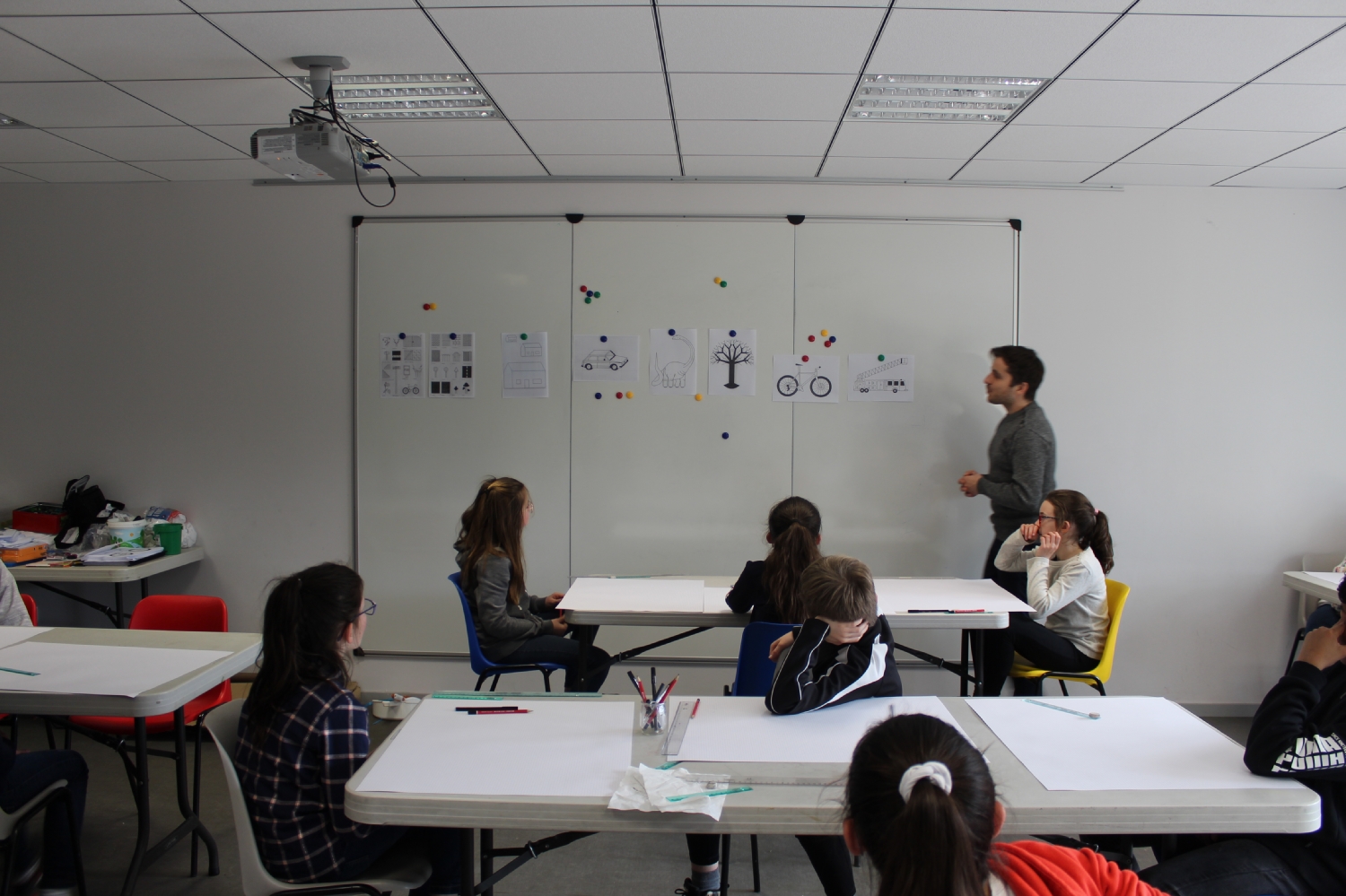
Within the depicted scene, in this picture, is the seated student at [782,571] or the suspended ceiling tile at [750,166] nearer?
the seated student at [782,571]

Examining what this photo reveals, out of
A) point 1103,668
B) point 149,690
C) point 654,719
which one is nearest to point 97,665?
point 149,690

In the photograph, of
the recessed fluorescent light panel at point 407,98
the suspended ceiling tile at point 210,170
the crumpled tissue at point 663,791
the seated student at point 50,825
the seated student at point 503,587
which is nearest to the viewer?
the crumpled tissue at point 663,791

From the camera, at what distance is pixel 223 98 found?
2.95m

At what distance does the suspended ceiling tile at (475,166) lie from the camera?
3.68 metres

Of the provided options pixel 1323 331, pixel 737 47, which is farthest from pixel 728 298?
pixel 1323 331

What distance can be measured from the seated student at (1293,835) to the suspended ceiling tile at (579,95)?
96.6 inches

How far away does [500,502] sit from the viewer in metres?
3.01

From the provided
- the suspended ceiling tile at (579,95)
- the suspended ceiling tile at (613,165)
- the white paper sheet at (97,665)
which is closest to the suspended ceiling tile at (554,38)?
the suspended ceiling tile at (579,95)

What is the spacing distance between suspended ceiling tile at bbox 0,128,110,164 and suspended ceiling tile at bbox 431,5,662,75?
2.12m

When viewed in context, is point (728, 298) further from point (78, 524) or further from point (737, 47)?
point (78, 524)

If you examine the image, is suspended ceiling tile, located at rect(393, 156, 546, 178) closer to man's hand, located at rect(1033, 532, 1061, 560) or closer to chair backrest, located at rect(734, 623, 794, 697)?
chair backrest, located at rect(734, 623, 794, 697)

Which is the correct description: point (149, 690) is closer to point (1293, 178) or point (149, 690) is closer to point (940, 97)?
point (940, 97)

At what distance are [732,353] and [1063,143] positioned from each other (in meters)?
1.67

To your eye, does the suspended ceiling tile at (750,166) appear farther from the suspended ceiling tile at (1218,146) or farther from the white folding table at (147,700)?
the white folding table at (147,700)
